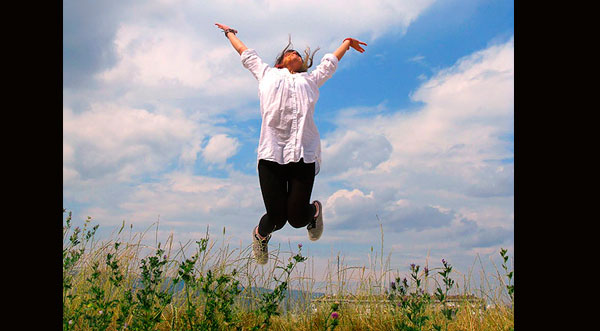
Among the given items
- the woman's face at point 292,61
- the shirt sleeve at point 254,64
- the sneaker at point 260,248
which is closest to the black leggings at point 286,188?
the sneaker at point 260,248

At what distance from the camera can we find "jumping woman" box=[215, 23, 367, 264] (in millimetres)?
4598

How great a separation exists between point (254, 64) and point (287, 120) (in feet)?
2.47

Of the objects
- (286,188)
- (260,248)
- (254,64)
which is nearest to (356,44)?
(254,64)

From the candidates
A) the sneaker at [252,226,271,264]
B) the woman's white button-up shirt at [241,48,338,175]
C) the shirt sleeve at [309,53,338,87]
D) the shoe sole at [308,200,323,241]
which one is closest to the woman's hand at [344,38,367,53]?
the shirt sleeve at [309,53,338,87]

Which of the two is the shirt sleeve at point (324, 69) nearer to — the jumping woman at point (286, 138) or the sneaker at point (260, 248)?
the jumping woman at point (286, 138)

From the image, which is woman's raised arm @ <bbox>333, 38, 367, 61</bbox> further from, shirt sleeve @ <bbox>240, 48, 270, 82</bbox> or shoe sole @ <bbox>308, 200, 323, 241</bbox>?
shoe sole @ <bbox>308, 200, 323, 241</bbox>

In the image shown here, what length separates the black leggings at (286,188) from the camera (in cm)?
464

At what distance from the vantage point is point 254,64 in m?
4.84

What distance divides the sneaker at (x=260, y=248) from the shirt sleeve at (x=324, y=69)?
73.2 inches
